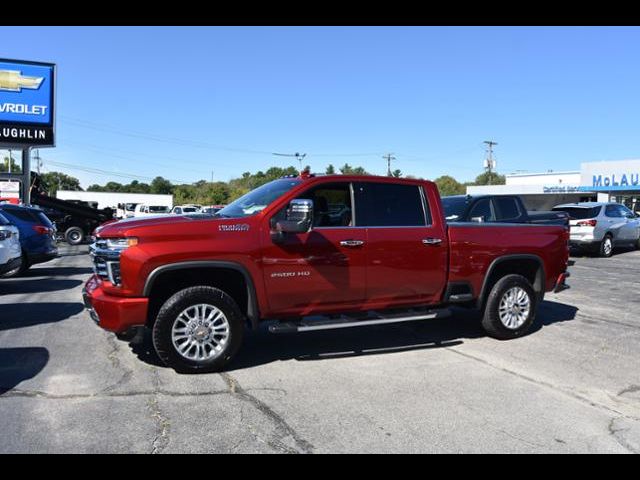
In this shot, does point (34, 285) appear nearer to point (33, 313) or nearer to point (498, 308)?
point (33, 313)

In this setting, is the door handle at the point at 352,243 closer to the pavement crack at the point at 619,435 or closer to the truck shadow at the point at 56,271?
the pavement crack at the point at 619,435

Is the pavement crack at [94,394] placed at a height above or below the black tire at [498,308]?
below

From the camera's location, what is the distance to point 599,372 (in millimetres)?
5438

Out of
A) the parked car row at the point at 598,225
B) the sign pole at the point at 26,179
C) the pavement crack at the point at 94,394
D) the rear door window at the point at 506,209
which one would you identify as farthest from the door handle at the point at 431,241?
the sign pole at the point at 26,179

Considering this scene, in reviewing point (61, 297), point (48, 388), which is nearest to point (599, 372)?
point (48, 388)

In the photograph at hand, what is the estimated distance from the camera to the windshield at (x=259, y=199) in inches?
223

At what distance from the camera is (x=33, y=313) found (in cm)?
792

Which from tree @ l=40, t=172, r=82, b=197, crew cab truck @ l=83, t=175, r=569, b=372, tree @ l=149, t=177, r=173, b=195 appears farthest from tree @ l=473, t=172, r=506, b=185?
crew cab truck @ l=83, t=175, r=569, b=372

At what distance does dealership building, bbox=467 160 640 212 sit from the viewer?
3719cm

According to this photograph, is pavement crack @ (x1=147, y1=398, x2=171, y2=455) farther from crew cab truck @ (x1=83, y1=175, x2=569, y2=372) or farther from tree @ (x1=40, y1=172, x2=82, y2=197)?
tree @ (x1=40, y1=172, x2=82, y2=197)

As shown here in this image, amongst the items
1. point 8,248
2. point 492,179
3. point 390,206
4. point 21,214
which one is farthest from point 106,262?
point 492,179

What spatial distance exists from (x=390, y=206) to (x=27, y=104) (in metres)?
25.8

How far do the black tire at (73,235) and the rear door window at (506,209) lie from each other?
19.4 metres
